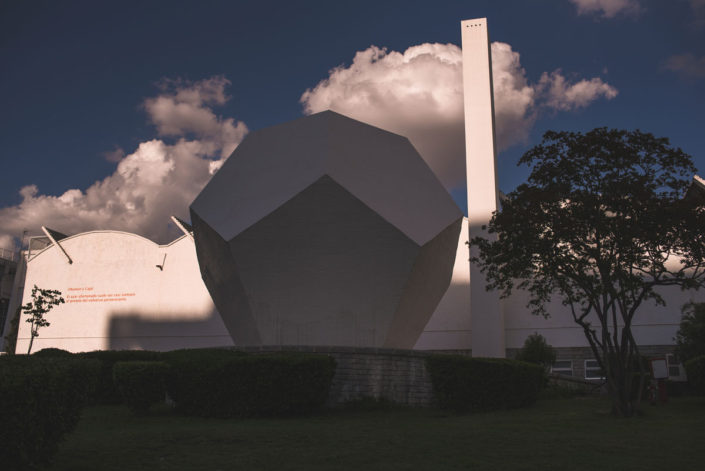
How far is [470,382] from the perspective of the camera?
12609mm

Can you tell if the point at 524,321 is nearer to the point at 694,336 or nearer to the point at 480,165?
the point at 480,165

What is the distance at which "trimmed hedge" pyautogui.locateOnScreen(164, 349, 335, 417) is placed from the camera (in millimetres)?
11094

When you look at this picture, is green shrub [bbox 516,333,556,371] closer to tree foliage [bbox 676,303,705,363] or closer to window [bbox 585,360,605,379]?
window [bbox 585,360,605,379]

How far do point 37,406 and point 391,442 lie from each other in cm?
468

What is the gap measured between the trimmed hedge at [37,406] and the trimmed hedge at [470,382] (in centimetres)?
784

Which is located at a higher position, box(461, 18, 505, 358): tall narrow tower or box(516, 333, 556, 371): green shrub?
box(461, 18, 505, 358): tall narrow tower

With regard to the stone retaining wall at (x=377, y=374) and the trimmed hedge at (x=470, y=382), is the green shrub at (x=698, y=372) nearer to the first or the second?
the trimmed hedge at (x=470, y=382)

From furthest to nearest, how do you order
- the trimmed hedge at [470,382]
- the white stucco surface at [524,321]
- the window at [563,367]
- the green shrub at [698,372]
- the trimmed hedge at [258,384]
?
the window at [563,367] < the white stucco surface at [524,321] < the green shrub at [698,372] < the trimmed hedge at [470,382] < the trimmed hedge at [258,384]

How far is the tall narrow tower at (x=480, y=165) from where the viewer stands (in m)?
29.0

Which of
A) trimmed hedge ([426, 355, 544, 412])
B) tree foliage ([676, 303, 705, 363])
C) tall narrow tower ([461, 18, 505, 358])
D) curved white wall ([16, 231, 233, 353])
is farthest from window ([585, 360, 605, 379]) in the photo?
curved white wall ([16, 231, 233, 353])

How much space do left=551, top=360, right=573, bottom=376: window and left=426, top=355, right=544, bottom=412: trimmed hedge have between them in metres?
18.1

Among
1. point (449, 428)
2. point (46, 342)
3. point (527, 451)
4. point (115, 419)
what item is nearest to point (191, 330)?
point (46, 342)

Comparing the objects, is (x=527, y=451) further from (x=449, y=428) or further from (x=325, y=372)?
(x=325, y=372)

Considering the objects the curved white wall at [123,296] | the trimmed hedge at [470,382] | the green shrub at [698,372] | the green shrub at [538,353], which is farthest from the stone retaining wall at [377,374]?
the curved white wall at [123,296]
